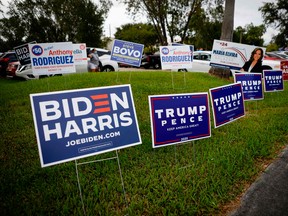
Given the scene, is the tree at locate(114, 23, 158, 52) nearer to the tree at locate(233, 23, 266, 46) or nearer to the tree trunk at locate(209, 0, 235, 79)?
the tree at locate(233, 23, 266, 46)

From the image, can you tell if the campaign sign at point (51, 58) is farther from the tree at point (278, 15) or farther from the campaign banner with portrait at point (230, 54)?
the tree at point (278, 15)

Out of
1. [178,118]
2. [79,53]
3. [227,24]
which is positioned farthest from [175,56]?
[178,118]

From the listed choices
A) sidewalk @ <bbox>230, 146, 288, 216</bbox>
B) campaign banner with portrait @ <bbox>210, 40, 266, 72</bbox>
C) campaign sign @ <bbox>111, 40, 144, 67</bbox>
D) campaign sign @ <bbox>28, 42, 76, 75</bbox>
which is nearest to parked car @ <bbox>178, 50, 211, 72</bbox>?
campaign banner with portrait @ <bbox>210, 40, 266, 72</bbox>

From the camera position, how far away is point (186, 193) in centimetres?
290

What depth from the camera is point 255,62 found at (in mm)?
9648

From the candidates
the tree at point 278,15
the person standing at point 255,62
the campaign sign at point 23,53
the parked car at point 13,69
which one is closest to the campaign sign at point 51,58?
the campaign sign at point 23,53

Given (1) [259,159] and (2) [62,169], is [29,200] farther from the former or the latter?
(1) [259,159]

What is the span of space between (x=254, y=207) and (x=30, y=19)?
34.9m

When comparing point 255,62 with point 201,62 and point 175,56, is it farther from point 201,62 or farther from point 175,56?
point 201,62

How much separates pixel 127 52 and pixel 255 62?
5567mm

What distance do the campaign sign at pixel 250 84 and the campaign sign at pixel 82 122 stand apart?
12.4 feet

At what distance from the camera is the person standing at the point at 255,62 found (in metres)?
9.56

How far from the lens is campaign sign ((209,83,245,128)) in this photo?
403 cm

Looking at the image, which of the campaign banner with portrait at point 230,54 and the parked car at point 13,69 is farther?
the parked car at point 13,69
